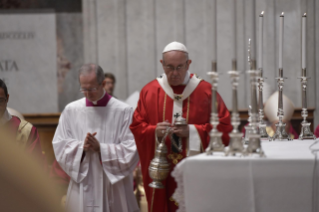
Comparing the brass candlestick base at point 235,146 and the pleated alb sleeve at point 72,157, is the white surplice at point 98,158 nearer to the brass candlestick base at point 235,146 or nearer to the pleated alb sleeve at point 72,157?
the pleated alb sleeve at point 72,157

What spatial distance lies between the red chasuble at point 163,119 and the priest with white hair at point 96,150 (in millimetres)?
486

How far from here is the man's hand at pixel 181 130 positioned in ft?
10.1

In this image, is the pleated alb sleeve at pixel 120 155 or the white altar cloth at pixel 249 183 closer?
the white altar cloth at pixel 249 183

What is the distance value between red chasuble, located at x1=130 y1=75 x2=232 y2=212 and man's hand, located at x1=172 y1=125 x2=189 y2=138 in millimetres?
189

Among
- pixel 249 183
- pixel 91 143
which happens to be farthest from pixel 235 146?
pixel 91 143

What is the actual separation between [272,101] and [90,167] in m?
2.94

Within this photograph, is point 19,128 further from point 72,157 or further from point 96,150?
point 96,150

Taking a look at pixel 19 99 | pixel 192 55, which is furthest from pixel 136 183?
pixel 19 99

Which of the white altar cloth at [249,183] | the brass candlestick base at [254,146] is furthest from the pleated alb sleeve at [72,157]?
the brass candlestick base at [254,146]

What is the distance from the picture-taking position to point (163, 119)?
3.62 m

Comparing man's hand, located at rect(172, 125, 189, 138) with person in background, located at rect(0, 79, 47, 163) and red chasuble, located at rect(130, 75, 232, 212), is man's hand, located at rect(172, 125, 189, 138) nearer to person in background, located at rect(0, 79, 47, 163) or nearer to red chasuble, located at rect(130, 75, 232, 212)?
red chasuble, located at rect(130, 75, 232, 212)

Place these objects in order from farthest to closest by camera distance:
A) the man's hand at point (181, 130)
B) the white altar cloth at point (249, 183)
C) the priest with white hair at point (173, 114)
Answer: the priest with white hair at point (173, 114) < the man's hand at point (181, 130) < the white altar cloth at point (249, 183)

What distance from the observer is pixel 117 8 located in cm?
738

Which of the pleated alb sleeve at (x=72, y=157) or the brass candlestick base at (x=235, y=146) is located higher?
the brass candlestick base at (x=235, y=146)
